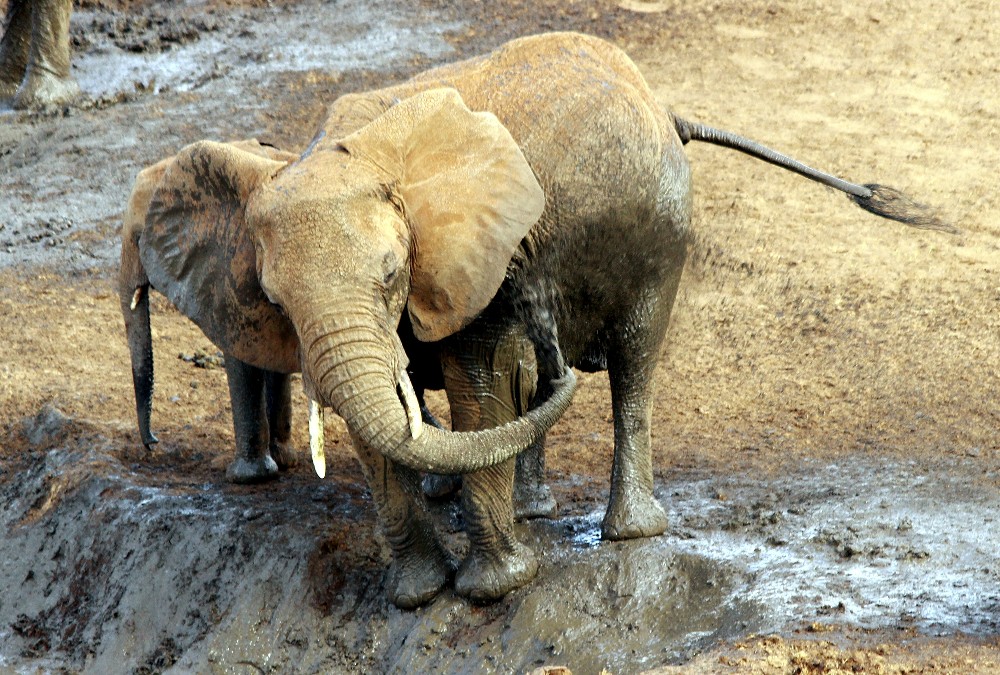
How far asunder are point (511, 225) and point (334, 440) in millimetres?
3035

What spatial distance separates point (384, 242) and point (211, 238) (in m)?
1.12

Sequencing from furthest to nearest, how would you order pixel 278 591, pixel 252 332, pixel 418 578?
pixel 278 591 < pixel 418 578 < pixel 252 332

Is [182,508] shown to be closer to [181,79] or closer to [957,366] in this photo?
[957,366]

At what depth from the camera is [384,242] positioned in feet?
17.4

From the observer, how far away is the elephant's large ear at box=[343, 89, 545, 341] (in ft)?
18.2

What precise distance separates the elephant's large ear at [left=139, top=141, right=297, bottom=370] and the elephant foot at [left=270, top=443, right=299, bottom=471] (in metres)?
1.60

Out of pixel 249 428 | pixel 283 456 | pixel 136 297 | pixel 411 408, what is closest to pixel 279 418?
pixel 283 456

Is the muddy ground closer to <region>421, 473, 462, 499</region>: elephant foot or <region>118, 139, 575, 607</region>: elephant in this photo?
<region>421, 473, 462, 499</region>: elephant foot

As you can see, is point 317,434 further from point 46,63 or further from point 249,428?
point 46,63

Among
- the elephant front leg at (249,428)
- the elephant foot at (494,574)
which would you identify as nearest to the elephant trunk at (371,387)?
the elephant foot at (494,574)

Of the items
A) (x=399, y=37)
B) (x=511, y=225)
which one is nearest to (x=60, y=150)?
(x=399, y=37)

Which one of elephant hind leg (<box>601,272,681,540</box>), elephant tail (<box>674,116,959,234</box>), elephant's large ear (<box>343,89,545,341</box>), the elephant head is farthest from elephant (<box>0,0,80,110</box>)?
elephant's large ear (<box>343,89,545,341</box>)

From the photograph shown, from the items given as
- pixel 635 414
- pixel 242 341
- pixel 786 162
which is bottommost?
pixel 635 414

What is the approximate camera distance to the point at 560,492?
7.51m
